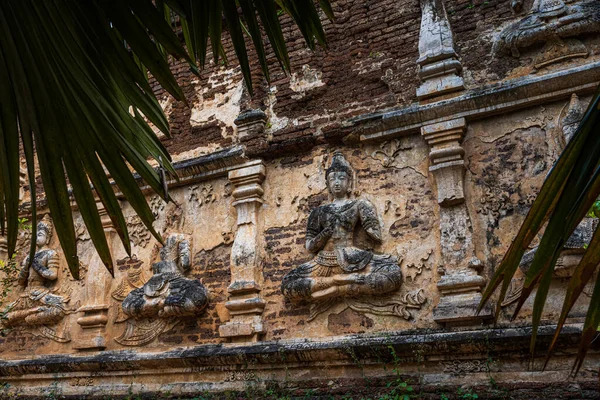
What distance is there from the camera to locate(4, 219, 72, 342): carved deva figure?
7625mm

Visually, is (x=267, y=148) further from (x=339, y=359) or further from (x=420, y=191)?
(x=339, y=359)

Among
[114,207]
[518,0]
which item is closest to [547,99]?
[518,0]

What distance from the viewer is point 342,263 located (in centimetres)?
604

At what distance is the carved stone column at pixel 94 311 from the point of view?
7.18 meters

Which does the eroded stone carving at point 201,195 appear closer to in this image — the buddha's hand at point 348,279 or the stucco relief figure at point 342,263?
the stucco relief figure at point 342,263

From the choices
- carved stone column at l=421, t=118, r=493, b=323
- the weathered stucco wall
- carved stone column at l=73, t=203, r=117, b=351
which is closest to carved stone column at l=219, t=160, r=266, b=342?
the weathered stucco wall

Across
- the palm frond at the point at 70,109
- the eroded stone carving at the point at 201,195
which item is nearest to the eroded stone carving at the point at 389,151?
the eroded stone carving at the point at 201,195

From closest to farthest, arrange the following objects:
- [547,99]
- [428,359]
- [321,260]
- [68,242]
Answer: [68,242] < [428,359] < [547,99] < [321,260]

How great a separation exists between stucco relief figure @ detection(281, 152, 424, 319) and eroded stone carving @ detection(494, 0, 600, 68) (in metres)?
2.06

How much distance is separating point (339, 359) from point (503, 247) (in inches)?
69.6

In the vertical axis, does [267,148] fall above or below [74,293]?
above

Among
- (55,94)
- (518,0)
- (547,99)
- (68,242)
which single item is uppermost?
(518,0)

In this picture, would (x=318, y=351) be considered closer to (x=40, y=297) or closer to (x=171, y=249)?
(x=171, y=249)

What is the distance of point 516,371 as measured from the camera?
16.4 feet
